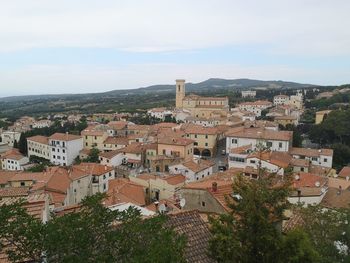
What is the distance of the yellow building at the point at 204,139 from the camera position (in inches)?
2409

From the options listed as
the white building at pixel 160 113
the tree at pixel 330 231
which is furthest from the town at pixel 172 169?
the white building at pixel 160 113

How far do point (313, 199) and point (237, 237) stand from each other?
2262 cm

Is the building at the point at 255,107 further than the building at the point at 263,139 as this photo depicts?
Yes

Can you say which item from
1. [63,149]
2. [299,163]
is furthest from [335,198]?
[63,149]

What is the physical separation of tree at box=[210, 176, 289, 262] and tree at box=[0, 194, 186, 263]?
3.97 ft

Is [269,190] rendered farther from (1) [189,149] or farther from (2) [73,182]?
(1) [189,149]

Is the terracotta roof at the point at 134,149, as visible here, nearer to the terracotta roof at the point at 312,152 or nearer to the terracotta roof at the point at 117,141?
the terracotta roof at the point at 117,141

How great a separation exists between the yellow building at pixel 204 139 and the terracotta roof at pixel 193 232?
161 ft

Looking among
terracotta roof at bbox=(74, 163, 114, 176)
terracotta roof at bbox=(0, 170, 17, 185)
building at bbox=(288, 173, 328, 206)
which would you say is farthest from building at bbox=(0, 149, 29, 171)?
building at bbox=(288, 173, 328, 206)

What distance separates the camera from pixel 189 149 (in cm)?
5431

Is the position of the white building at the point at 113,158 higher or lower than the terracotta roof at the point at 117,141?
lower

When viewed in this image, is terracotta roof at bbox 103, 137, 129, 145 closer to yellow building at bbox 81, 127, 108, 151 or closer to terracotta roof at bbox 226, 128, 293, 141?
yellow building at bbox 81, 127, 108, 151

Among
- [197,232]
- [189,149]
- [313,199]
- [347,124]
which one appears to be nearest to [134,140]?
[189,149]

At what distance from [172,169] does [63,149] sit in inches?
998
